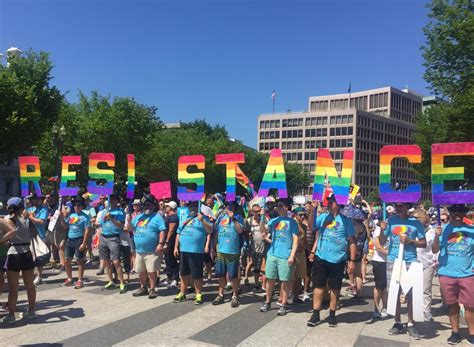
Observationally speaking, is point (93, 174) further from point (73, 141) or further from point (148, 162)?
point (148, 162)

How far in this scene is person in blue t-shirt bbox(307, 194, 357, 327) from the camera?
667 cm

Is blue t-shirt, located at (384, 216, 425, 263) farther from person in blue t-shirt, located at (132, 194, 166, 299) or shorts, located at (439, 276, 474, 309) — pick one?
person in blue t-shirt, located at (132, 194, 166, 299)

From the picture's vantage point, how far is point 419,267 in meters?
6.28

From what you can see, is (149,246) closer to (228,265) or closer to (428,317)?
(228,265)

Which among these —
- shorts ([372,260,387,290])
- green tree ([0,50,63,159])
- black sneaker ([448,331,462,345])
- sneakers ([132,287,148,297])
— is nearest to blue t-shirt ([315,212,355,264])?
shorts ([372,260,387,290])

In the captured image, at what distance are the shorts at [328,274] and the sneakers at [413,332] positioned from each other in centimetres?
113

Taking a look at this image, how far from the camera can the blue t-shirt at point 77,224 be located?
9.30 m

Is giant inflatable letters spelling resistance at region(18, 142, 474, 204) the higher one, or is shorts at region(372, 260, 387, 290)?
giant inflatable letters spelling resistance at region(18, 142, 474, 204)

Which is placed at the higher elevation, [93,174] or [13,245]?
[93,174]

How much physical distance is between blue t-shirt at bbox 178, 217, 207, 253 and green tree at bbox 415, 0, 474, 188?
55.9 feet

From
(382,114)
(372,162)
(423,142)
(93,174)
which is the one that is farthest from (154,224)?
(382,114)

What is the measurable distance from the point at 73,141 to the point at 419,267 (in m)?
35.6

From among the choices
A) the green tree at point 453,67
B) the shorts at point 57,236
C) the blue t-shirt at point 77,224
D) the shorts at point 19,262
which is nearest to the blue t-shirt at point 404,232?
the shorts at point 19,262

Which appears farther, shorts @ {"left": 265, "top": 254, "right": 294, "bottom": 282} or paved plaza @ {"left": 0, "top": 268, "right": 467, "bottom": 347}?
shorts @ {"left": 265, "top": 254, "right": 294, "bottom": 282}
